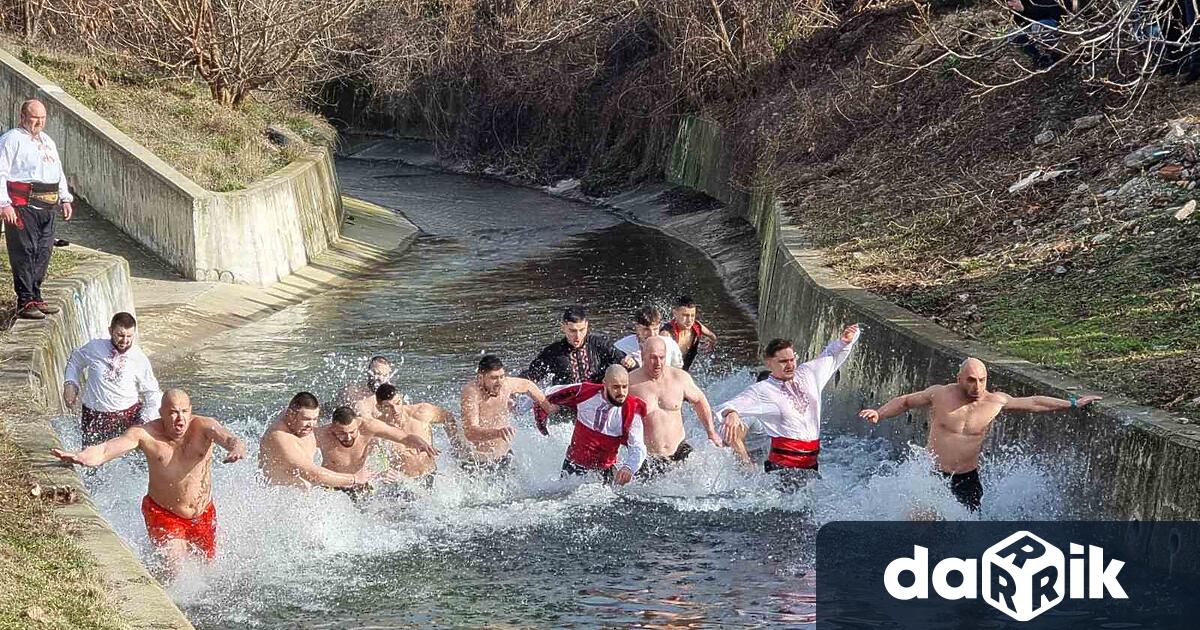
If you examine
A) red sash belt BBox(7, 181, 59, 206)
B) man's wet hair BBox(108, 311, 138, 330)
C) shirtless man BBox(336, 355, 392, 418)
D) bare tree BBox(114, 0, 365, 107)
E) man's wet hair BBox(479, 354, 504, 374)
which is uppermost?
bare tree BBox(114, 0, 365, 107)

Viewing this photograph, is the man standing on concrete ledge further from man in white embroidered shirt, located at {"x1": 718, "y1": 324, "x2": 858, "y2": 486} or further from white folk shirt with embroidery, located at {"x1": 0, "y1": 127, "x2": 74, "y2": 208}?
man in white embroidered shirt, located at {"x1": 718, "y1": 324, "x2": 858, "y2": 486}

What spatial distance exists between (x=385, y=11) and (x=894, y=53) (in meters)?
20.6

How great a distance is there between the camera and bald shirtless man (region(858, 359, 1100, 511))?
463 inches

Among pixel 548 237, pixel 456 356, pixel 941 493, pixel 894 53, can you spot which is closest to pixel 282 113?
pixel 548 237

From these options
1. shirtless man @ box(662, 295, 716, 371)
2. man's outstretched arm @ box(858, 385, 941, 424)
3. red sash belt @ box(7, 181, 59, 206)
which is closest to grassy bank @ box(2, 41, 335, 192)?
red sash belt @ box(7, 181, 59, 206)

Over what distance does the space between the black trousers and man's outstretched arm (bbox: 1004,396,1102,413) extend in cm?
900

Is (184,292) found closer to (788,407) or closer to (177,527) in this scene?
(177,527)

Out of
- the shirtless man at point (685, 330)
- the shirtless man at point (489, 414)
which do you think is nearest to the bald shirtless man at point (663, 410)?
the shirtless man at point (489, 414)

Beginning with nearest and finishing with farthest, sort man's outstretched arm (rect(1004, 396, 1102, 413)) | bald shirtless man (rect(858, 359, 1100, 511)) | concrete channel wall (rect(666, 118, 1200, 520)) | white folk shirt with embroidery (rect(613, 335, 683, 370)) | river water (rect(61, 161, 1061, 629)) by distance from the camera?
concrete channel wall (rect(666, 118, 1200, 520)) → river water (rect(61, 161, 1061, 629)) → man's outstretched arm (rect(1004, 396, 1102, 413)) → bald shirtless man (rect(858, 359, 1100, 511)) → white folk shirt with embroidery (rect(613, 335, 683, 370))

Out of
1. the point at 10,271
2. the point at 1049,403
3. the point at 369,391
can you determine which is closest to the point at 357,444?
the point at 369,391

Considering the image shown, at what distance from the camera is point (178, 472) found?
431 inches

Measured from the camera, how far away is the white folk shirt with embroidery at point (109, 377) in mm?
12766

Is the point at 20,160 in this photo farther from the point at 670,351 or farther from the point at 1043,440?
the point at 1043,440

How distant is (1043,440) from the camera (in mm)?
12023
